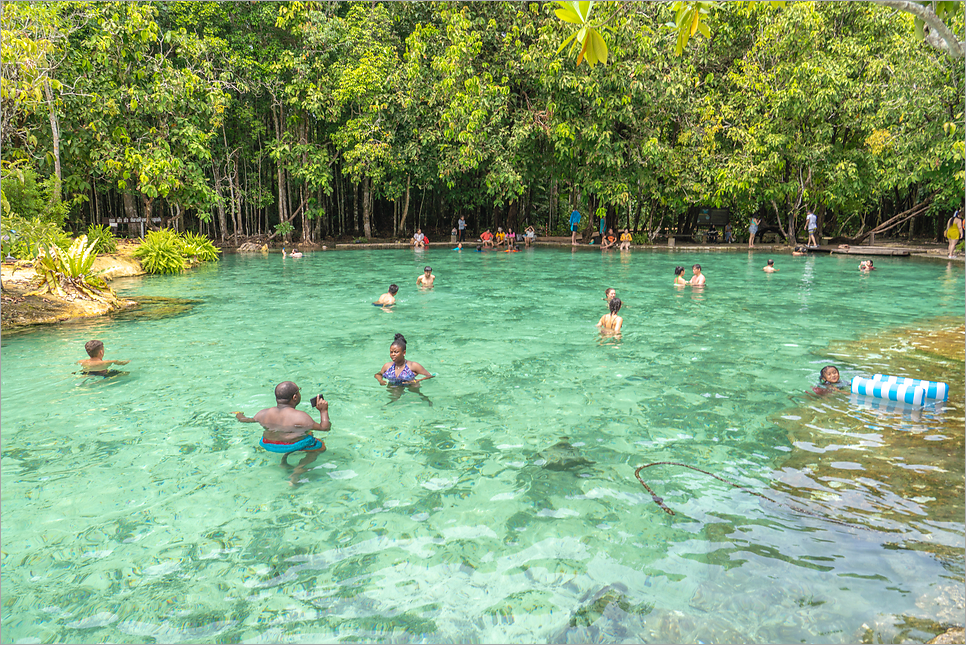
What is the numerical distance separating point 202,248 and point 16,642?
23.1m

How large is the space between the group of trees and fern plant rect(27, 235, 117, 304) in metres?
9.91

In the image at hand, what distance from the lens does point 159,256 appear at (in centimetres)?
2145

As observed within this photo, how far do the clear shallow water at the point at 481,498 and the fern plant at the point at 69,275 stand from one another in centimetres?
249

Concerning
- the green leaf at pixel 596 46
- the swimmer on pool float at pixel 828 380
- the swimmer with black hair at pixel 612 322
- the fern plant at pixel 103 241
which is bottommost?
the swimmer on pool float at pixel 828 380

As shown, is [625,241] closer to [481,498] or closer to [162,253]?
[162,253]

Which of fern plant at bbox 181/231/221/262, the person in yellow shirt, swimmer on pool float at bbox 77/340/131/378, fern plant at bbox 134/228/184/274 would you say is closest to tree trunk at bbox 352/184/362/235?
fern plant at bbox 181/231/221/262

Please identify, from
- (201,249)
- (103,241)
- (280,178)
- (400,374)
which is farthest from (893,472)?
(280,178)

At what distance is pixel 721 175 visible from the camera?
2673 centimetres

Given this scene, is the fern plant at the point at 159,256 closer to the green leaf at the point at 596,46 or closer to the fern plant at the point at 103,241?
the fern plant at the point at 103,241

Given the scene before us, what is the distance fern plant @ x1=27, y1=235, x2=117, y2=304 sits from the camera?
43.1 feet

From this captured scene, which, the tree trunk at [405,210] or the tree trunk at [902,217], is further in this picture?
the tree trunk at [405,210]

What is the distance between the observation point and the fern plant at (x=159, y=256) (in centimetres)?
2138

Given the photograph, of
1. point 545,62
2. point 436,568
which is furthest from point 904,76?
point 436,568

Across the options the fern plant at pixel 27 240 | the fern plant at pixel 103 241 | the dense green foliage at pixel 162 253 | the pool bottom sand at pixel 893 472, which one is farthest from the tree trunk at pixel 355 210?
the pool bottom sand at pixel 893 472
